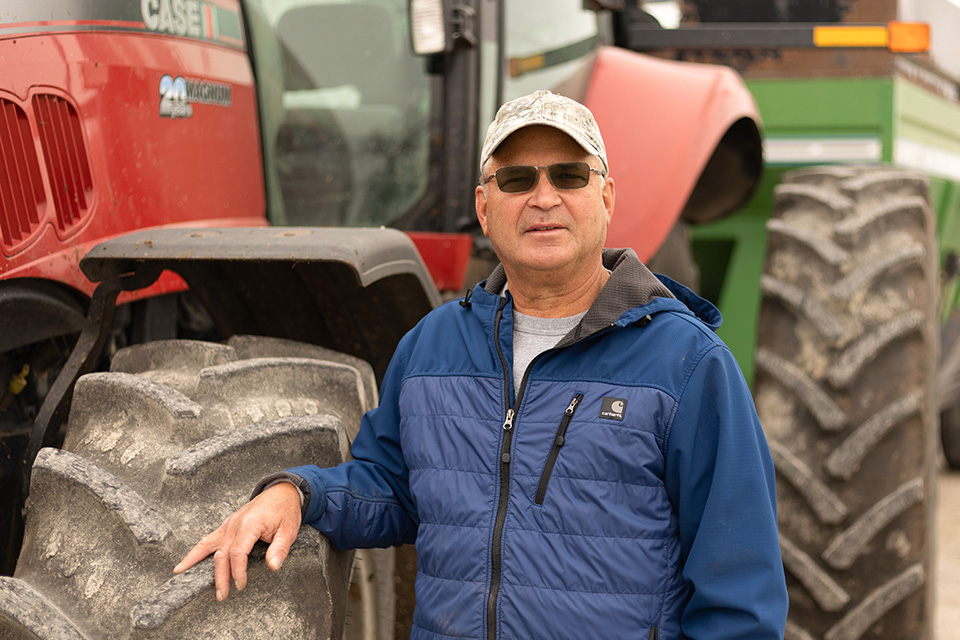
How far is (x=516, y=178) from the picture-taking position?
5.65ft

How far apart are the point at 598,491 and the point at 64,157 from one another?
1.22 m

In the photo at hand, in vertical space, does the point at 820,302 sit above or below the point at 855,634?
above

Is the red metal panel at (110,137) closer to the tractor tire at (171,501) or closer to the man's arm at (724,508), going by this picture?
the tractor tire at (171,501)

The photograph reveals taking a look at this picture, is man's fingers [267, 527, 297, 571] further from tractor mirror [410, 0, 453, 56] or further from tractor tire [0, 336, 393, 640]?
tractor mirror [410, 0, 453, 56]

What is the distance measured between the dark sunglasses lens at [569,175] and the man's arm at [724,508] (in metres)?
0.36

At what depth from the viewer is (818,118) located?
3.73 meters

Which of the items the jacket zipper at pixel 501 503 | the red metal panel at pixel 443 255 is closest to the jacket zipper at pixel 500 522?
the jacket zipper at pixel 501 503

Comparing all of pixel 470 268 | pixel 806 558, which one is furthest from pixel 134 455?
pixel 806 558

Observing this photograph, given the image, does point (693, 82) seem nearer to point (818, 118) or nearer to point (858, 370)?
point (818, 118)

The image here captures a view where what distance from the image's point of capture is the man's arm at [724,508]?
1449mm

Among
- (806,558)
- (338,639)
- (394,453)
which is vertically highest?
(394,453)

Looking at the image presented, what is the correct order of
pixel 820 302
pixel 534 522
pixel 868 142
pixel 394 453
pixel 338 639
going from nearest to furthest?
pixel 534 522, pixel 338 639, pixel 394 453, pixel 820 302, pixel 868 142

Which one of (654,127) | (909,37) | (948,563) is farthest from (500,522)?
(948,563)

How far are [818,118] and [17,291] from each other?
2.88 metres
